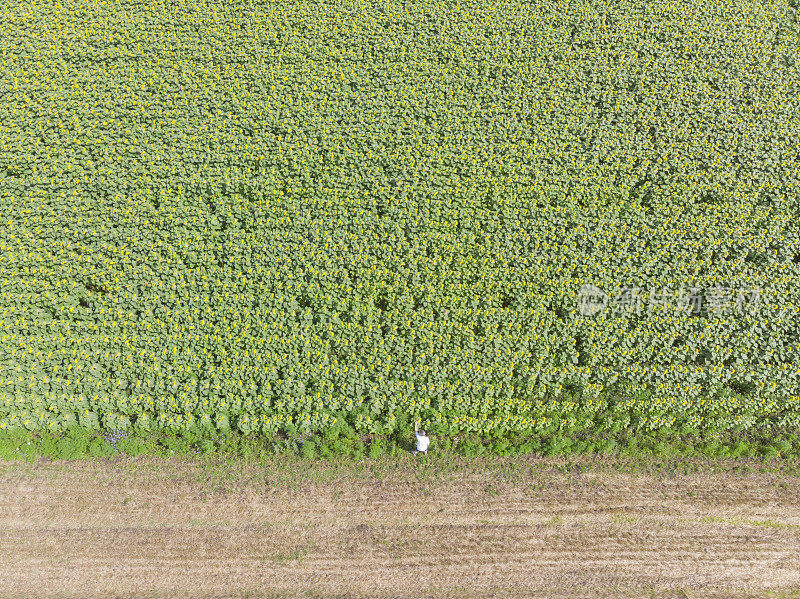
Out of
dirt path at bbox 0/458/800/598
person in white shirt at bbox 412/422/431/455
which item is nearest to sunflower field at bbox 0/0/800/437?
A: person in white shirt at bbox 412/422/431/455

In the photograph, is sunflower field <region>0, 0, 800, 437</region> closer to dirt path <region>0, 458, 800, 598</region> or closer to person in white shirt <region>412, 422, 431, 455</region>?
person in white shirt <region>412, 422, 431, 455</region>

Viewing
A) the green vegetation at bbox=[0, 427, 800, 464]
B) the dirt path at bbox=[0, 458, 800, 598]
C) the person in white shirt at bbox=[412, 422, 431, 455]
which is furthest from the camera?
the green vegetation at bbox=[0, 427, 800, 464]

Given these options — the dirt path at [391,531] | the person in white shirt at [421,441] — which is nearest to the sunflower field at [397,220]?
the person in white shirt at [421,441]

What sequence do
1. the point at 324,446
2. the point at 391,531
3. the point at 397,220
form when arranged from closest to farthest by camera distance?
the point at 391,531
the point at 324,446
the point at 397,220

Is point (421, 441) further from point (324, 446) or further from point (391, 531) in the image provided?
point (324, 446)

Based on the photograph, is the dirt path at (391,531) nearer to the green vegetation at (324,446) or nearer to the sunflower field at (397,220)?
the green vegetation at (324,446)

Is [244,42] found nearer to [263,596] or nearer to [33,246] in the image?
[33,246]

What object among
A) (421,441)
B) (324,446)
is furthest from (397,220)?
(324,446)
